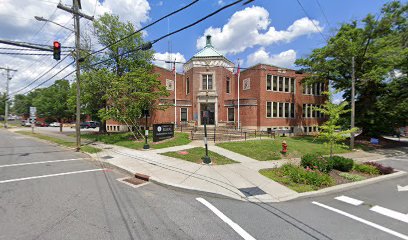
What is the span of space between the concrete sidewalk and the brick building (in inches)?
482

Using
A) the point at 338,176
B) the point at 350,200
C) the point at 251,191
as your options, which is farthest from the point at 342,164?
the point at 251,191

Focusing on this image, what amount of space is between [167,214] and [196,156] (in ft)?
20.8

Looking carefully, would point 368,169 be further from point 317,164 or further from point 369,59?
point 369,59

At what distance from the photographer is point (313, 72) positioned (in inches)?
843

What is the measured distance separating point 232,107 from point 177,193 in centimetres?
1875

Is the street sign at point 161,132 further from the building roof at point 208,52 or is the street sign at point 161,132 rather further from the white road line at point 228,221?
the building roof at point 208,52

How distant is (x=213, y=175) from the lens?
25.5ft

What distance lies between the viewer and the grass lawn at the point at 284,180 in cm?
653

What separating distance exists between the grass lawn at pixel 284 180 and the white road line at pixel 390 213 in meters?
1.60

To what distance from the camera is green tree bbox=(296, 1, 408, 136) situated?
55.4 ft

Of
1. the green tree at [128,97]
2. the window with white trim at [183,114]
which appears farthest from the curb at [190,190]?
the window with white trim at [183,114]

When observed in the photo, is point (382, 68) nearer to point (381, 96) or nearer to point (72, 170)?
point (381, 96)

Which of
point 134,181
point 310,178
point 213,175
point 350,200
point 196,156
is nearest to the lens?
point 350,200

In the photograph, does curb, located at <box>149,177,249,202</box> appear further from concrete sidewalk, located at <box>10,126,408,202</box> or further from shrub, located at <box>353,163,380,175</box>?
shrub, located at <box>353,163,380,175</box>
